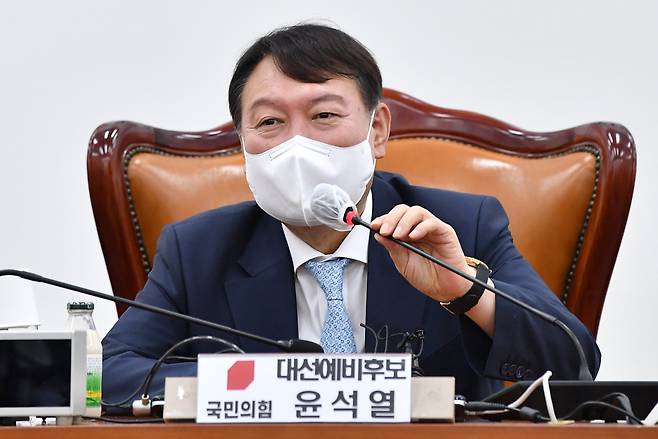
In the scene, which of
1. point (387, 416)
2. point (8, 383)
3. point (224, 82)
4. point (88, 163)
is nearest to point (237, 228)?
point (88, 163)

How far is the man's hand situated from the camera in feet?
4.86

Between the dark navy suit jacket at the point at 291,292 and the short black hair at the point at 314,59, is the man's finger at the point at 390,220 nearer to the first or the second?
A: the dark navy suit jacket at the point at 291,292

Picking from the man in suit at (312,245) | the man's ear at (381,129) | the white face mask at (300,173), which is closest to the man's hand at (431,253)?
the man in suit at (312,245)

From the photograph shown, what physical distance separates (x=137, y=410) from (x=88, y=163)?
1.07m

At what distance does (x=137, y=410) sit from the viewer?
4.07ft

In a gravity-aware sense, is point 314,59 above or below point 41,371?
above

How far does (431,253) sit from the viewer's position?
5.32 feet

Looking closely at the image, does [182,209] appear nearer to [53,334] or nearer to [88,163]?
[88,163]

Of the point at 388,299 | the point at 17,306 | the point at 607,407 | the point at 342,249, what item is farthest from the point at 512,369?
the point at 17,306

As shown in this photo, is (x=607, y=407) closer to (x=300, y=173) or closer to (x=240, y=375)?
(x=240, y=375)

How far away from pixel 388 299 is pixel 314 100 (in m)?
0.36

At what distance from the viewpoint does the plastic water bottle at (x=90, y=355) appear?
4.01ft

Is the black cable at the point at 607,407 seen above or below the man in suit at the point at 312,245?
below

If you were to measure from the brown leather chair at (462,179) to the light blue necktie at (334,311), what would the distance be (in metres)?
0.36
